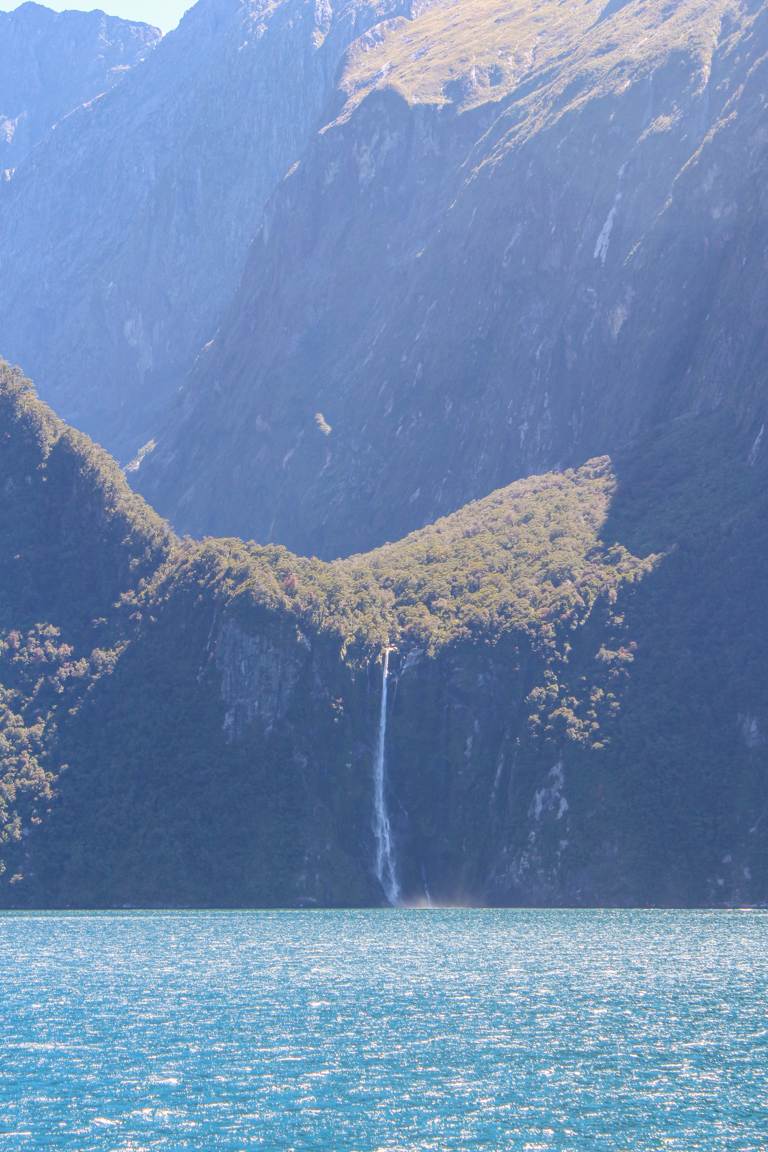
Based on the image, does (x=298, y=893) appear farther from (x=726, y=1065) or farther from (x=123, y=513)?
(x=726, y=1065)

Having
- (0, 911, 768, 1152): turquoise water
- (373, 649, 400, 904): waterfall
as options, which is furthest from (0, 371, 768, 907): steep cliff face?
(0, 911, 768, 1152): turquoise water

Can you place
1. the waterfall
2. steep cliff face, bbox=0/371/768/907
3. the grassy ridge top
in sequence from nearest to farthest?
steep cliff face, bbox=0/371/768/907, the waterfall, the grassy ridge top

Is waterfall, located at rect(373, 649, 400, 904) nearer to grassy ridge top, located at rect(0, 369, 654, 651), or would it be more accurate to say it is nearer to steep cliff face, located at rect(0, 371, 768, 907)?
steep cliff face, located at rect(0, 371, 768, 907)

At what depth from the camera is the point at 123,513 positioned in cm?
17288

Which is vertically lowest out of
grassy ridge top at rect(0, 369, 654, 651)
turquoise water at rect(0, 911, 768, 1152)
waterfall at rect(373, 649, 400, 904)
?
turquoise water at rect(0, 911, 768, 1152)

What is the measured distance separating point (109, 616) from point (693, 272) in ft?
251

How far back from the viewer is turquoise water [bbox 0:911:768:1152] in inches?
2021

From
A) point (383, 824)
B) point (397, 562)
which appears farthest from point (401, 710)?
point (397, 562)

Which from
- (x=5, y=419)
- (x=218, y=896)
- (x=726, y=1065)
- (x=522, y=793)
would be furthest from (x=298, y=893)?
(x=726, y=1065)

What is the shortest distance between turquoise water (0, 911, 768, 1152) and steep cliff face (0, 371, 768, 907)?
108 feet

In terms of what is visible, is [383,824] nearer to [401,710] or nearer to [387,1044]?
[401,710]

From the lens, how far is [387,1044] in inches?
2532

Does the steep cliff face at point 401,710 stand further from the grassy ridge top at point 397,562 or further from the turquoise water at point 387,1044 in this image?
the turquoise water at point 387,1044

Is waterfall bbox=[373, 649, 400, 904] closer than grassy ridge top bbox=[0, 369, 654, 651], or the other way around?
waterfall bbox=[373, 649, 400, 904]
